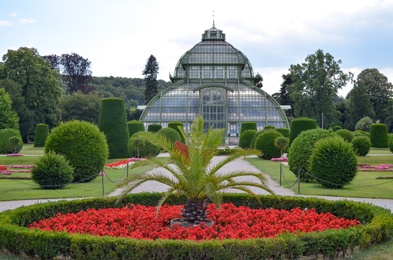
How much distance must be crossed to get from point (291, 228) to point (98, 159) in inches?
453

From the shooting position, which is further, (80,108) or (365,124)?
(80,108)

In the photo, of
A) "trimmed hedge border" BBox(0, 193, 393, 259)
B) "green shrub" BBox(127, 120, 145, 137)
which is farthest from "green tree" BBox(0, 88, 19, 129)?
"trimmed hedge border" BBox(0, 193, 393, 259)

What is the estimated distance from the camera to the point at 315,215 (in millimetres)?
9250

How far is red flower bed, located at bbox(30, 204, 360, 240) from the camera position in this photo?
7.58 metres

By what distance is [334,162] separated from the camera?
1580 centimetres

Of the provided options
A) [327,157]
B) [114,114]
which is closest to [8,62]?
[114,114]

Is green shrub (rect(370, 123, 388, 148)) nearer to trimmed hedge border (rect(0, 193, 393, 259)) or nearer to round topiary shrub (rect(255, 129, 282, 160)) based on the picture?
round topiary shrub (rect(255, 129, 282, 160))

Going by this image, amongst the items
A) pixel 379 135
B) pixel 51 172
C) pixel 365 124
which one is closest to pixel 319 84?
pixel 365 124

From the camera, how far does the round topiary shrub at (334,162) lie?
15.8 meters

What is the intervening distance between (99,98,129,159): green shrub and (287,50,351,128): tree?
32538mm

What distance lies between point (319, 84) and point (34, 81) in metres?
32.7

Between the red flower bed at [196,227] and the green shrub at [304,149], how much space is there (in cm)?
736

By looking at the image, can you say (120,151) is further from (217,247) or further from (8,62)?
(8,62)

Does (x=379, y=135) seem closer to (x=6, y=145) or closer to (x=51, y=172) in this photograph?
(x=6, y=145)
